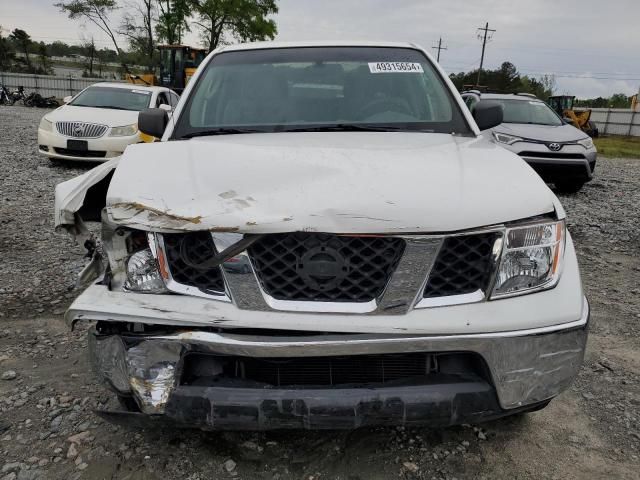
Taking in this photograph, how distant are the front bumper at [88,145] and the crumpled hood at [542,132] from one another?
6.33m

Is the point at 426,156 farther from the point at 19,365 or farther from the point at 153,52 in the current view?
the point at 153,52

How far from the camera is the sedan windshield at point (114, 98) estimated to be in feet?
32.8

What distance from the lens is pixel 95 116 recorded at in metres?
9.17

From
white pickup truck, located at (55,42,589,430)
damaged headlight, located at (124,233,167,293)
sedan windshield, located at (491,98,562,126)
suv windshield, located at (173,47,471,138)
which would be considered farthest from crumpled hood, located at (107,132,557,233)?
sedan windshield, located at (491,98,562,126)

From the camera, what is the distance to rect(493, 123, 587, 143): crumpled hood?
877 centimetres

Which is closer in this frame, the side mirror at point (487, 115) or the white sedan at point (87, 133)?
the side mirror at point (487, 115)

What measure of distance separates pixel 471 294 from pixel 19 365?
241 centimetres

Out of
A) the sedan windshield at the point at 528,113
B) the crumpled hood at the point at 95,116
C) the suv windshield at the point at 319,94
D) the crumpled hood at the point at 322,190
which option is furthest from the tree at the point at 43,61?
the crumpled hood at the point at 322,190

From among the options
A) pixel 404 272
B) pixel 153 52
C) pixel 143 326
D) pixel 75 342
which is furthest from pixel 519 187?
pixel 153 52

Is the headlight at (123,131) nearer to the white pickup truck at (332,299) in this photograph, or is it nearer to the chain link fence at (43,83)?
the white pickup truck at (332,299)

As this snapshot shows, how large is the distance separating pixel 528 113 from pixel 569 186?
5.32 feet

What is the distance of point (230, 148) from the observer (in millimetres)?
2420

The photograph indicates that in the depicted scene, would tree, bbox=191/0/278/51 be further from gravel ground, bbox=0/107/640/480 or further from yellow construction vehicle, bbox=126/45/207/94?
gravel ground, bbox=0/107/640/480

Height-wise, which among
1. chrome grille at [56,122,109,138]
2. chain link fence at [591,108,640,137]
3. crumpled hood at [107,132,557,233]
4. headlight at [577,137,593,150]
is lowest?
chain link fence at [591,108,640,137]
